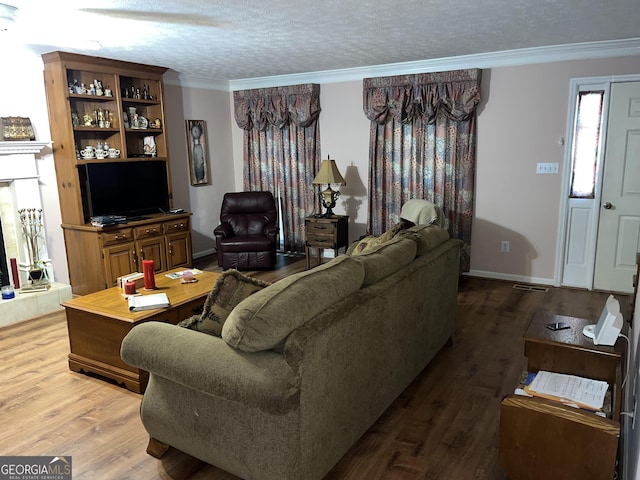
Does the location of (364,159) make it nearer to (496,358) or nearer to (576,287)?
(576,287)

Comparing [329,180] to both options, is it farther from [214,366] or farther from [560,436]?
[560,436]

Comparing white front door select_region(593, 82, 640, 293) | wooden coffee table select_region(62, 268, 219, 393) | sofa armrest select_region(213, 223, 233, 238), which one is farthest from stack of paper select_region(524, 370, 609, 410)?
sofa armrest select_region(213, 223, 233, 238)

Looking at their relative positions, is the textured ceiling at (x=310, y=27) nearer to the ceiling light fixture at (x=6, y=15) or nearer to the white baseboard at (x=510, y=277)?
the ceiling light fixture at (x=6, y=15)

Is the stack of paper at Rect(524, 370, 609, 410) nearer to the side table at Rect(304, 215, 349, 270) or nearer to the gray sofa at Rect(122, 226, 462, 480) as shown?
the gray sofa at Rect(122, 226, 462, 480)

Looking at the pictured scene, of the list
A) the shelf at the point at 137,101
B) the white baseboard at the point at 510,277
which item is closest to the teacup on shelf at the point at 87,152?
the shelf at the point at 137,101

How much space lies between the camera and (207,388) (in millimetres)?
1897

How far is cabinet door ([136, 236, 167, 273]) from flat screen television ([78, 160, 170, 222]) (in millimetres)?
355

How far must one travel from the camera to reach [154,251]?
5.22m

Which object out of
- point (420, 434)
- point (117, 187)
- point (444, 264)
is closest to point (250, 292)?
point (420, 434)

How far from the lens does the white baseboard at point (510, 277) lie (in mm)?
5051

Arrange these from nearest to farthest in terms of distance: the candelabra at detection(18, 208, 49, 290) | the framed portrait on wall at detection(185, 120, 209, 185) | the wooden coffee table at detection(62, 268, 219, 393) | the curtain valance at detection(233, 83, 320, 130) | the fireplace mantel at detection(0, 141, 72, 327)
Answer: the wooden coffee table at detection(62, 268, 219, 393) → the fireplace mantel at detection(0, 141, 72, 327) → the candelabra at detection(18, 208, 49, 290) → the curtain valance at detection(233, 83, 320, 130) → the framed portrait on wall at detection(185, 120, 209, 185)

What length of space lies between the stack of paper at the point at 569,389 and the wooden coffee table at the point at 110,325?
7.15ft

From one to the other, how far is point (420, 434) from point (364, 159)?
391cm

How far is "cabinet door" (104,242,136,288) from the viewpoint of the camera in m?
4.73
